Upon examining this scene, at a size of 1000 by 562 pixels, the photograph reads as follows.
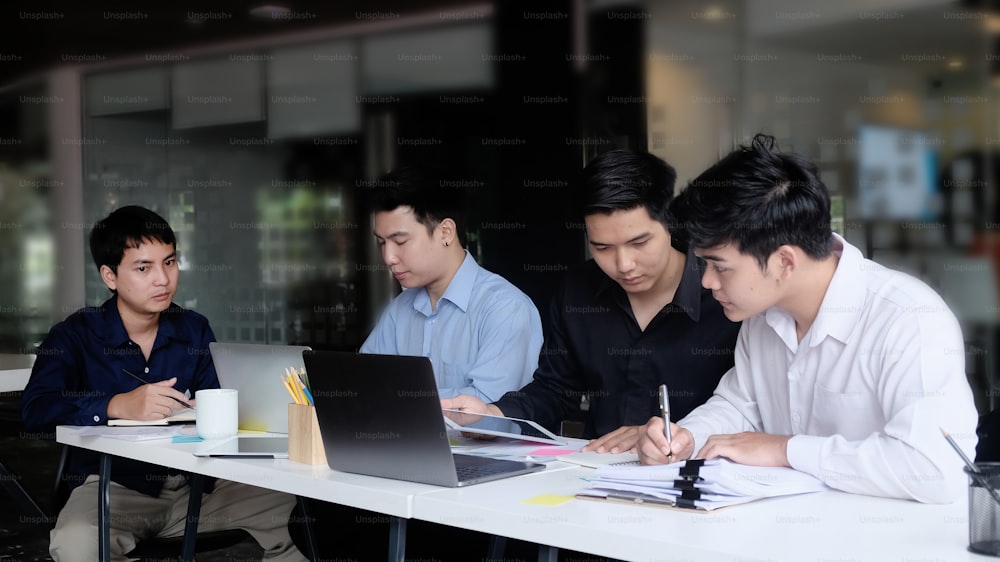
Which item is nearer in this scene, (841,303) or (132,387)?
(841,303)

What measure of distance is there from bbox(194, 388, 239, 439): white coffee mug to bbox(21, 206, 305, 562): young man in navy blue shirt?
1.03ft

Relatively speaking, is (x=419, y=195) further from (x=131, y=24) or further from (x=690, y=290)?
(x=131, y=24)

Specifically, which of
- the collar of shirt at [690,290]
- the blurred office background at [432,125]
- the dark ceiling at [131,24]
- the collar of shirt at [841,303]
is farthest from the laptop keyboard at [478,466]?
the dark ceiling at [131,24]

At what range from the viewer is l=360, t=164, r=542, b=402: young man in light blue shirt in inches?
130

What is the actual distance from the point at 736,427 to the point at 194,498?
1.58 m

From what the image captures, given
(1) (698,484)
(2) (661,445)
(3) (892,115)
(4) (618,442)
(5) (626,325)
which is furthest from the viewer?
(3) (892,115)

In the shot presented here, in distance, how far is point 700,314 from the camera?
2.79 metres

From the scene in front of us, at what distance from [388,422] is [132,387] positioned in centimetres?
163

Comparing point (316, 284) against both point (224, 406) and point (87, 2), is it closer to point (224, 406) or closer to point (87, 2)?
point (87, 2)

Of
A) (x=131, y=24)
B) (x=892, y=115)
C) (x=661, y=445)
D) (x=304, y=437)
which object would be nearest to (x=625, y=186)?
(x=661, y=445)

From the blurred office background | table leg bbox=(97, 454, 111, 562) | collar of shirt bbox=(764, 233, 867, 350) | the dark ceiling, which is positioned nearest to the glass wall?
the blurred office background

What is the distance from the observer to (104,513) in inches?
108

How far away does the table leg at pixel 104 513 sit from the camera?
272 centimetres

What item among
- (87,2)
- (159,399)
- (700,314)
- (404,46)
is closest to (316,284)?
(404,46)
